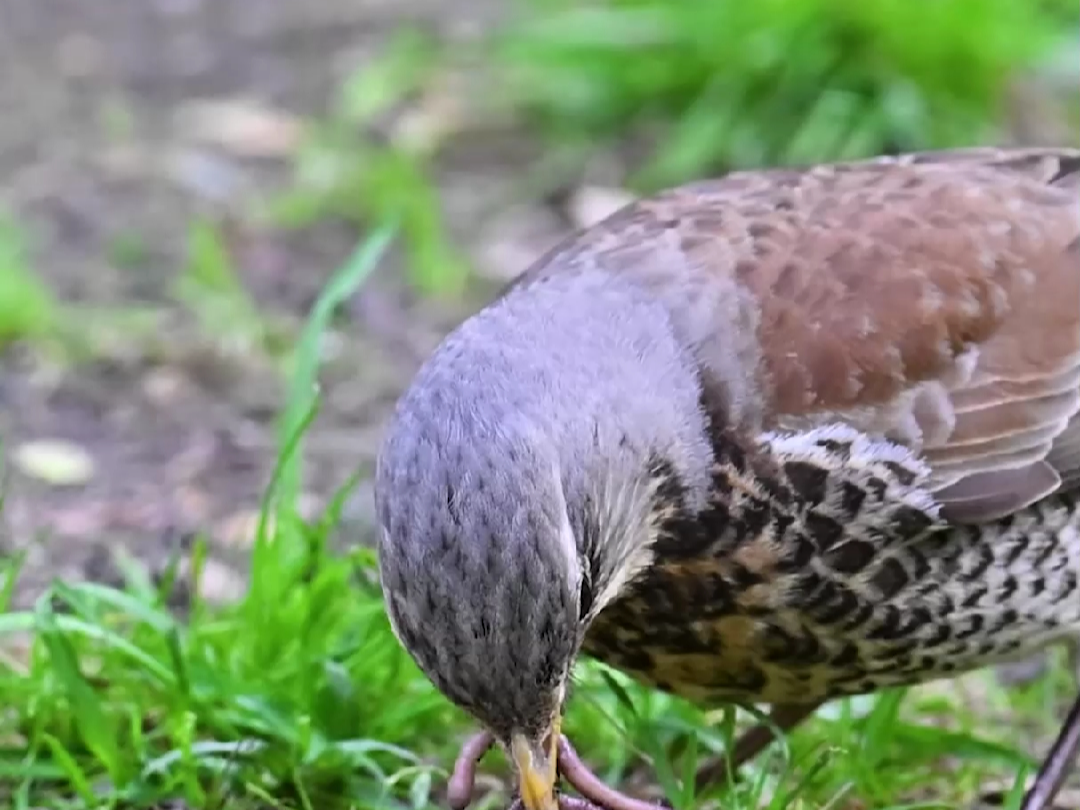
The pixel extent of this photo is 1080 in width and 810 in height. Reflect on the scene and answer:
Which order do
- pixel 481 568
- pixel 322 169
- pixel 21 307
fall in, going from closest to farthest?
pixel 481 568 → pixel 21 307 → pixel 322 169

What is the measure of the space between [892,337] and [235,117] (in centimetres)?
434

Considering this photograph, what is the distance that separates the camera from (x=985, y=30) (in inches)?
246

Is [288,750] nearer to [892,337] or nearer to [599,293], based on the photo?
[599,293]

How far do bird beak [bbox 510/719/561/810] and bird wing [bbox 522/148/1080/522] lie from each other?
63cm

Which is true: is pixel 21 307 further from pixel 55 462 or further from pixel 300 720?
pixel 300 720

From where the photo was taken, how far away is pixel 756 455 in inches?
116

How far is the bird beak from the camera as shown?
265 centimetres

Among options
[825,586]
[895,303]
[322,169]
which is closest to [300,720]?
[825,586]

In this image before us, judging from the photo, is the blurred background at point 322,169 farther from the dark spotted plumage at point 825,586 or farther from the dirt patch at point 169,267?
the dark spotted plumage at point 825,586

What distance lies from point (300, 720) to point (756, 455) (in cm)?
95

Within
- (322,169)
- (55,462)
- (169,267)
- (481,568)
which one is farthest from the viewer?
(322,169)

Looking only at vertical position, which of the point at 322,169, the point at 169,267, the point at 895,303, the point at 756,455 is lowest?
the point at 169,267

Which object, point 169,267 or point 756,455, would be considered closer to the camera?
point 756,455

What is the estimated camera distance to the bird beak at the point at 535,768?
2.65 m
